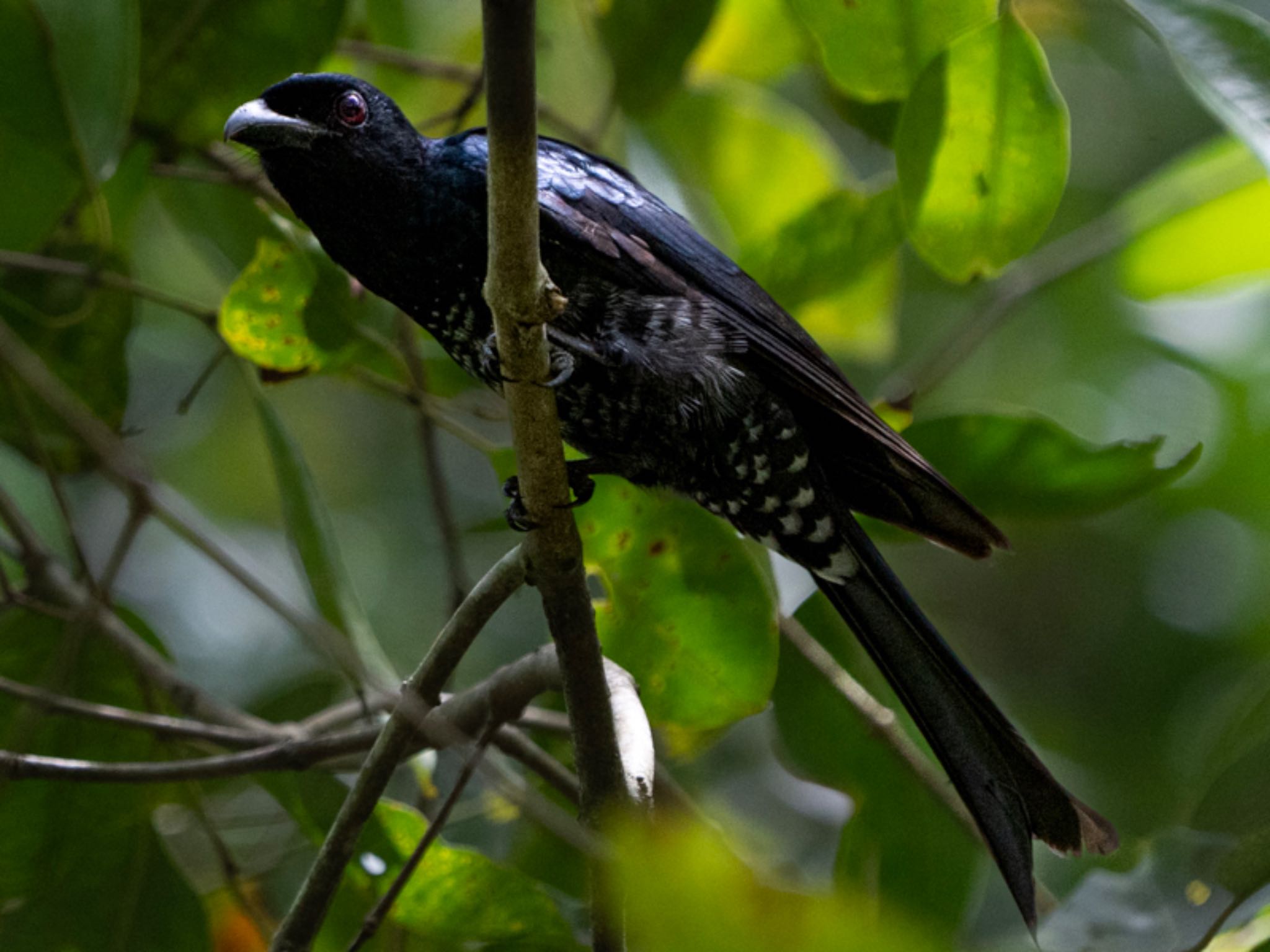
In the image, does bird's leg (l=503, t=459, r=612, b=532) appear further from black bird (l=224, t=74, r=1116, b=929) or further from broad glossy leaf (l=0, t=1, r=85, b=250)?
broad glossy leaf (l=0, t=1, r=85, b=250)

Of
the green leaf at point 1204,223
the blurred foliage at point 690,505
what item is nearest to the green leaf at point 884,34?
the blurred foliage at point 690,505

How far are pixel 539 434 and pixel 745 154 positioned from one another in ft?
5.76

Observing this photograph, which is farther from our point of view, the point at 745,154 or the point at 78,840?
the point at 745,154

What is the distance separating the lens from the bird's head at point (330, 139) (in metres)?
2.51

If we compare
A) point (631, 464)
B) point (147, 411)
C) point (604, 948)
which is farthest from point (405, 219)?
point (147, 411)

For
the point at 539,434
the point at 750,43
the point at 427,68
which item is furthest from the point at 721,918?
the point at 750,43

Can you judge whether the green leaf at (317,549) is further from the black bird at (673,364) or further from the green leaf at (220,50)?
the green leaf at (220,50)

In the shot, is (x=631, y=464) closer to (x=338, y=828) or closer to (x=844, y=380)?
(x=844, y=380)

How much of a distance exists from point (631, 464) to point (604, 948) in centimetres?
101

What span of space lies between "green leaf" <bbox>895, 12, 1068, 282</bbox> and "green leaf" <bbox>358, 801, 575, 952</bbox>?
4.26 feet

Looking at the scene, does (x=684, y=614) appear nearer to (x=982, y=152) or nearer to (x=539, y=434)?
(x=539, y=434)

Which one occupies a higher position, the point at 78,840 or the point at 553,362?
the point at 553,362

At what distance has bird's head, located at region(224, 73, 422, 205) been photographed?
2.51m

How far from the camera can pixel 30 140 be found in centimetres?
249
